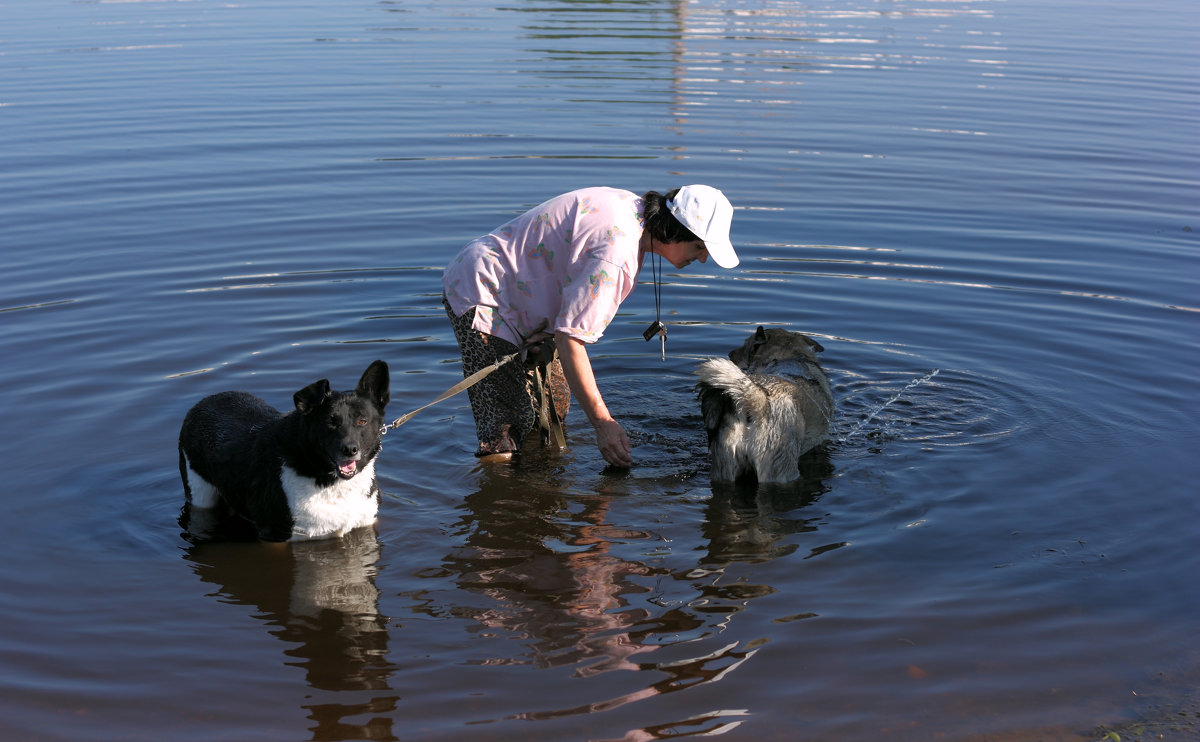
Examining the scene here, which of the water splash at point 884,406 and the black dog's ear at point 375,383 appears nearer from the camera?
the black dog's ear at point 375,383

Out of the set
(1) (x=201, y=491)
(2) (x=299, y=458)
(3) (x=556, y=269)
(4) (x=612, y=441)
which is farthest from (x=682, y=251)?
(1) (x=201, y=491)

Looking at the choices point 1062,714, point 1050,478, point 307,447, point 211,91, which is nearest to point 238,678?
point 307,447

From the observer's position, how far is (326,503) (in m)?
6.05

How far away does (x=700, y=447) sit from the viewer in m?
8.16

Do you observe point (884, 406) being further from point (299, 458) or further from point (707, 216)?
point (299, 458)

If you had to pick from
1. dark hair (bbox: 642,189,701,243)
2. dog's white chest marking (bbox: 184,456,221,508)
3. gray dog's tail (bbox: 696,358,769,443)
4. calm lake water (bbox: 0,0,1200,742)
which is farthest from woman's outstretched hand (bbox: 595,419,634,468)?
dog's white chest marking (bbox: 184,456,221,508)

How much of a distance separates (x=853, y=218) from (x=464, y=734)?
407 inches

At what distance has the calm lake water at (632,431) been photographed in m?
5.15

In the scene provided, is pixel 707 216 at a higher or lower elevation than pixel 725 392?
higher

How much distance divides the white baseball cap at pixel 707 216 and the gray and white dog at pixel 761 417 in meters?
0.96

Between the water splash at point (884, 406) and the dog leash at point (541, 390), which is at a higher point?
the dog leash at point (541, 390)

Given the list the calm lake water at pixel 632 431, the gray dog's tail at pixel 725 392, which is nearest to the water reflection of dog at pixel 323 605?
the calm lake water at pixel 632 431

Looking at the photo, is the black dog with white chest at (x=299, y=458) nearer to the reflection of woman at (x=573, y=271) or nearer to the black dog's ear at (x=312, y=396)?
the black dog's ear at (x=312, y=396)

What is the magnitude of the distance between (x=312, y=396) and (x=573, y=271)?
1.71 m
